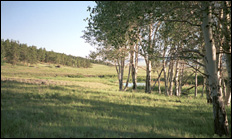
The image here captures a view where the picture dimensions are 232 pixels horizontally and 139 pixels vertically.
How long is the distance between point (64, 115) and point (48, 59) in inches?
5853

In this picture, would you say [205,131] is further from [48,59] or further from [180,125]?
[48,59]

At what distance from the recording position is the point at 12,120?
6672 mm

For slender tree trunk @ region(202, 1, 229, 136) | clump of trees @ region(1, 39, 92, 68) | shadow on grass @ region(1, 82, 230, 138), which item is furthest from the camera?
clump of trees @ region(1, 39, 92, 68)

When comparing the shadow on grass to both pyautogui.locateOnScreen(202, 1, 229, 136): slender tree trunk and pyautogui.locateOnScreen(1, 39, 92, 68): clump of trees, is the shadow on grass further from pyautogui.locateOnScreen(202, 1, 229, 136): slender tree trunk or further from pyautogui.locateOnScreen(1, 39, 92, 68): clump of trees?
pyautogui.locateOnScreen(1, 39, 92, 68): clump of trees

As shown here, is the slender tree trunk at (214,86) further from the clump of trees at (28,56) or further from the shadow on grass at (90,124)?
the clump of trees at (28,56)

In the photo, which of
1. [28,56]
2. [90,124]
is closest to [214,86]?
[90,124]

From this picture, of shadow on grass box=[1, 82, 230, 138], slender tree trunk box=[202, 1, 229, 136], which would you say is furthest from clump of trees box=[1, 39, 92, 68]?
slender tree trunk box=[202, 1, 229, 136]

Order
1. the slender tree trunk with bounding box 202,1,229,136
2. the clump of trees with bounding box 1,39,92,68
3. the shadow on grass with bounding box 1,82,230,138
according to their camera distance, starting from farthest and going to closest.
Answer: the clump of trees with bounding box 1,39,92,68 < the slender tree trunk with bounding box 202,1,229,136 < the shadow on grass with bounding box 1,82,230,138

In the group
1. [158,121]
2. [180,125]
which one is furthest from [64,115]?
[180,125]

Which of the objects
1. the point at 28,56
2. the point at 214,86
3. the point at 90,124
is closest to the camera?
the point at 214,86

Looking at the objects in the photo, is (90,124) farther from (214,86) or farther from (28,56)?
(28,56)

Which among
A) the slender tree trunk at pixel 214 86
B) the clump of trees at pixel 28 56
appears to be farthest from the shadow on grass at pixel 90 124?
the clump of trees at pixel 28 56

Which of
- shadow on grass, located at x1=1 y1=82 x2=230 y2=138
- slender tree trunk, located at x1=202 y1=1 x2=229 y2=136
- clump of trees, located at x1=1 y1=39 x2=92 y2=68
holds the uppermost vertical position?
clump of trees, located at x1=1 y1=39 x2=92 y2=68

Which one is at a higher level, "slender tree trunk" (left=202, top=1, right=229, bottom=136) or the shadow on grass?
"slender tree trunk" (left=202, top=1, right=229, bottom=136)
